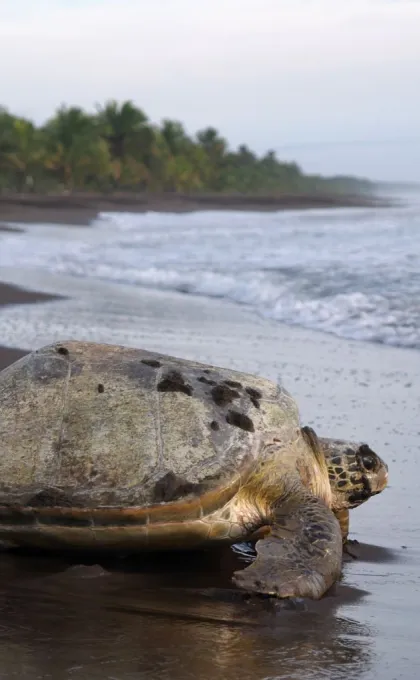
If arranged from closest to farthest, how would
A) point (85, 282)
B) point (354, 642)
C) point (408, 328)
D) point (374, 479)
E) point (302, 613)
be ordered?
point (354, 642) < point (302, 613) < point (374, 479) < point (408, 328) < point (85, 282)

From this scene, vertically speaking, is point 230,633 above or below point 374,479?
below

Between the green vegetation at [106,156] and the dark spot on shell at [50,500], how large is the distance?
57.5 meters

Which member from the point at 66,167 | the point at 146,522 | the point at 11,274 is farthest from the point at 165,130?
the point at 146,522

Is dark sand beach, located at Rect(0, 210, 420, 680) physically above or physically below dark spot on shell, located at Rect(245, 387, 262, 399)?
below

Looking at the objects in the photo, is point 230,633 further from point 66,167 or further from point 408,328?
point 66,167

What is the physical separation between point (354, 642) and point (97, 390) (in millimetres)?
1289

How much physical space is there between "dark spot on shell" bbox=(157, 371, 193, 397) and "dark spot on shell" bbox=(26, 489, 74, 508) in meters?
0.51

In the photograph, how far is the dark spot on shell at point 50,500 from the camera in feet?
11.3

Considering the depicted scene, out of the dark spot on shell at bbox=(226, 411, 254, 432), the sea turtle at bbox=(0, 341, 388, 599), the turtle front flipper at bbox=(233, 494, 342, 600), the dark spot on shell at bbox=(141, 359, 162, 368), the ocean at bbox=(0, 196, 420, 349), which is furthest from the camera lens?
the ocean at bbox=(0, 196, 420, 349)

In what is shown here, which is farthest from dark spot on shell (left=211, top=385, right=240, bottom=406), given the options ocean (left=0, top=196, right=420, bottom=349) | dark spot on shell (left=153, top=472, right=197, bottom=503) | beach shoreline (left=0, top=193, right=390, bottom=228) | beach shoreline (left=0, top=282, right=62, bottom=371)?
beach shoreline (left=0, top=193, right=390, bottom=228)

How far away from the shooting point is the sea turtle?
3428 mm

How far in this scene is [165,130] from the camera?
3292 inches

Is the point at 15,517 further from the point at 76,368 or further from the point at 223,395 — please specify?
the point at 223,395

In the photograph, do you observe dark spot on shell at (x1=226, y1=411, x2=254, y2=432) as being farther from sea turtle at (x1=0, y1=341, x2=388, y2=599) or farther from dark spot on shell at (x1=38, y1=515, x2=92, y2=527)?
dark spot on shell at (x1=38, y1=515, x2=92, y2=527)
